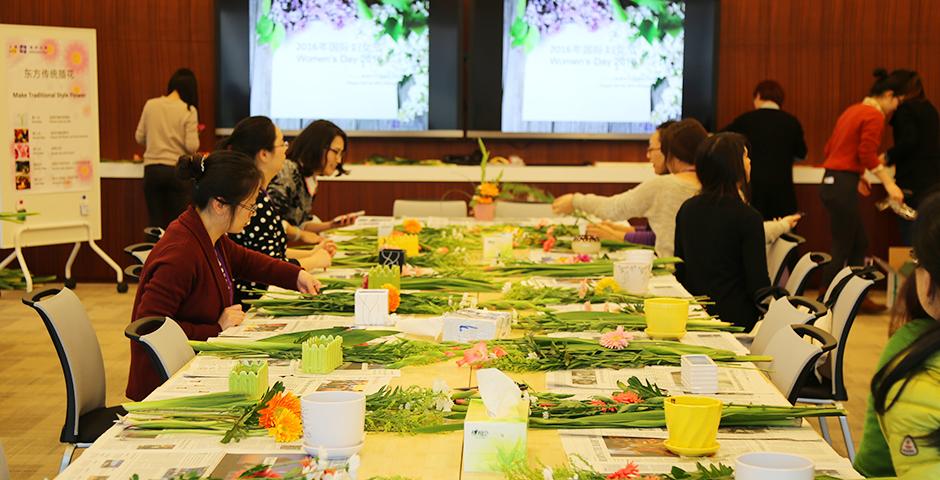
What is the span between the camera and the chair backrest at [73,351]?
135 inches

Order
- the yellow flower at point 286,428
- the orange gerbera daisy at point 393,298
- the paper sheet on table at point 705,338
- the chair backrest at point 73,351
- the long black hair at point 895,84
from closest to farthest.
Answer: the yellow flower at point 286,428
the paper sheet on table at point 705,338
the chair backrest at point 73,351
the orange gerbera daisy at point 393,298
the long black hair at point 895,84

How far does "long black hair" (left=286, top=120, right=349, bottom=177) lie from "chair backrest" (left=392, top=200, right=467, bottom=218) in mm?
1586

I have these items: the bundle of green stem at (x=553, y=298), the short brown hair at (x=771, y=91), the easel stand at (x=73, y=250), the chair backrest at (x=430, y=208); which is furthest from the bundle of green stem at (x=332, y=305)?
the short brown hair at (x=771, y=91)

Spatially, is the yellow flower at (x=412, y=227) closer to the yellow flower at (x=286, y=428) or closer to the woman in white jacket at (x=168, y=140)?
the yellow flower at (x=286, y=428)

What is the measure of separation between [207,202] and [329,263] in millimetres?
948

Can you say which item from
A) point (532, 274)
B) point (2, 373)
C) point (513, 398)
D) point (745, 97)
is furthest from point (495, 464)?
point (745, 97)

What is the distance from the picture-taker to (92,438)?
11.2 ft

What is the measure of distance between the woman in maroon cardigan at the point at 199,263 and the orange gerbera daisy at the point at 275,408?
1.20 m

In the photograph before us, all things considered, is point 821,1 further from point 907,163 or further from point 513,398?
point 513,398

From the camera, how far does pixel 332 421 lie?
86.3 inches

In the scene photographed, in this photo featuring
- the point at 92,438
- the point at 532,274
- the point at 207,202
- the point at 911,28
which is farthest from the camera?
the point at 911,28

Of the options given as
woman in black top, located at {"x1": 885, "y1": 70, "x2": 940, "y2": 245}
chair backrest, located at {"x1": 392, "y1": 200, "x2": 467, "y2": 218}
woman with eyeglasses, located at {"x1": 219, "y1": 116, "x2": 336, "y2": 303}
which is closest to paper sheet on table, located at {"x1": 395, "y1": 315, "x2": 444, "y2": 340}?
woman with eyeglasses, located at {"x1": 219, "y1": 116, "x2": 336, "y2": 303}

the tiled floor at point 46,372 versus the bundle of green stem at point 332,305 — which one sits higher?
the bundle of green stem at point 332,305

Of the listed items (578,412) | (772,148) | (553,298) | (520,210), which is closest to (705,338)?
(553,298)
